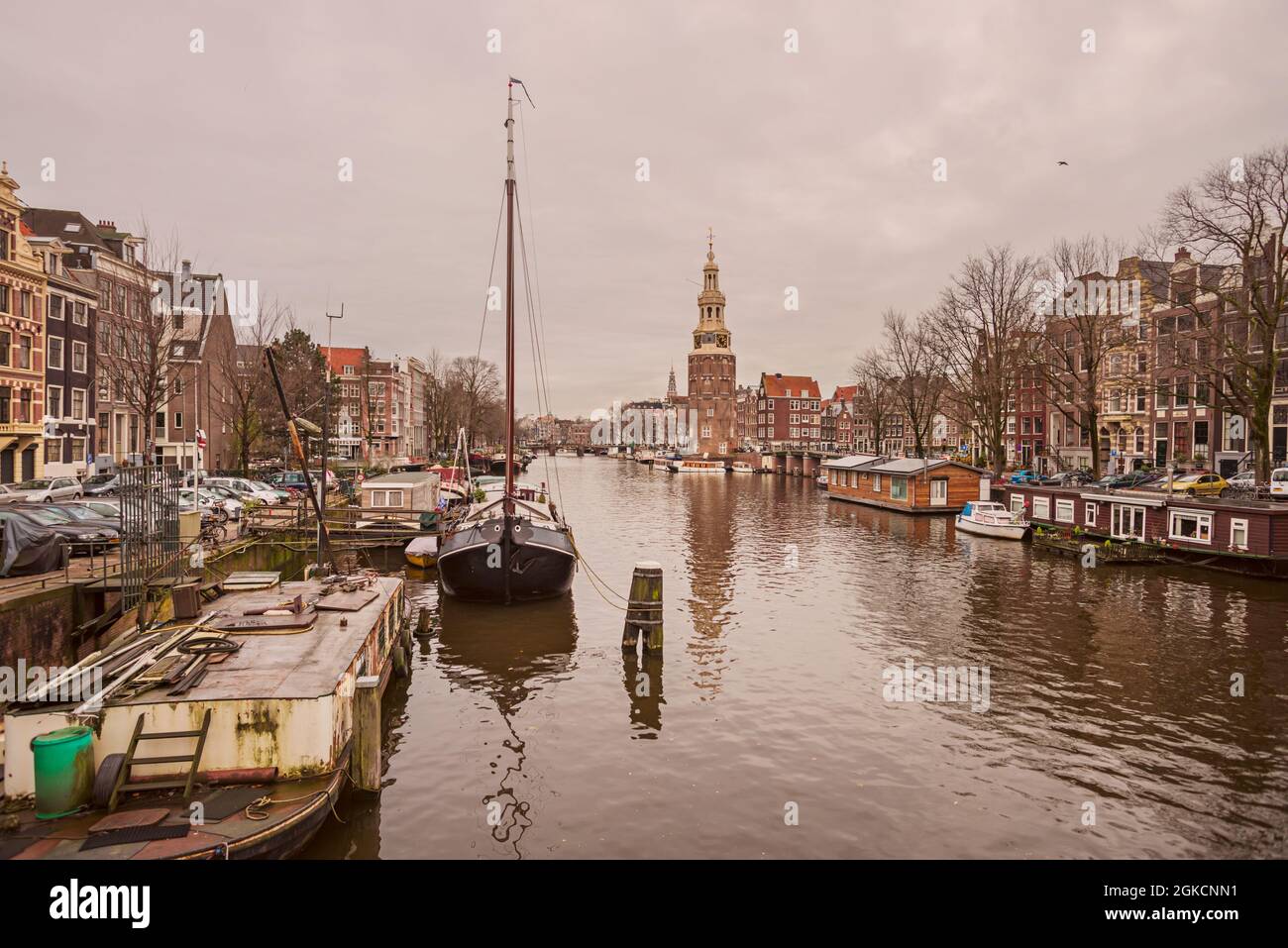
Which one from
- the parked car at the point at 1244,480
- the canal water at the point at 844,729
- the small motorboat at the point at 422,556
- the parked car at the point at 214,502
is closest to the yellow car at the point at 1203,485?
the parked car at the point at 1244,480

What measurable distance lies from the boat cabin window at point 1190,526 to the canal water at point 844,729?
277 centimetres

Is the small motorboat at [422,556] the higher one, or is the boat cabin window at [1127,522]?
the boat cabin window at [1127,522]

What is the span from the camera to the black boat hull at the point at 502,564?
25.7 m

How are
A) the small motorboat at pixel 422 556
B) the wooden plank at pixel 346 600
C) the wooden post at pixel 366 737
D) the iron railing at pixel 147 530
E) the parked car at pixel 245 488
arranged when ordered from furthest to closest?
the parked car at pixel 245 488 < the small motorboat at pixel 422 556 < the iron railing at pixel 147 530 < the wooden plank at pixel 346 600 < the wooden post at pixel 366 737

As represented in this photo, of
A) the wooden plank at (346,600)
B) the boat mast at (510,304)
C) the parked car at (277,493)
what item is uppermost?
the boat mast at (510,304)

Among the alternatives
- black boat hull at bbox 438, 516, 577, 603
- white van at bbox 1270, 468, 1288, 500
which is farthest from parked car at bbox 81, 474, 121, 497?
white van at bbox 1270, 468, 1288, 500

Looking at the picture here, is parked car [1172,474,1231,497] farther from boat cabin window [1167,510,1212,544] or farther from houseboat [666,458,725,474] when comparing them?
houseboat [666,458,725,474]

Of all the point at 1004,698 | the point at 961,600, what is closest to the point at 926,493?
the point at 961,600

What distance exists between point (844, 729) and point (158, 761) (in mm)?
12205

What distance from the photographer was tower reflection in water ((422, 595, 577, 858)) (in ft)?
41.6

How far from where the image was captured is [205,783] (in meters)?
10.1

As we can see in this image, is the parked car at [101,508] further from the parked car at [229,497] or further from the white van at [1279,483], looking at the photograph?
the white van at [1279,483]

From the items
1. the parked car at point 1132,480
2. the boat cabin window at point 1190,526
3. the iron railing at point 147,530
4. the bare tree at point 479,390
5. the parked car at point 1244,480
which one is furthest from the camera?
the bare tree at point 479,390
